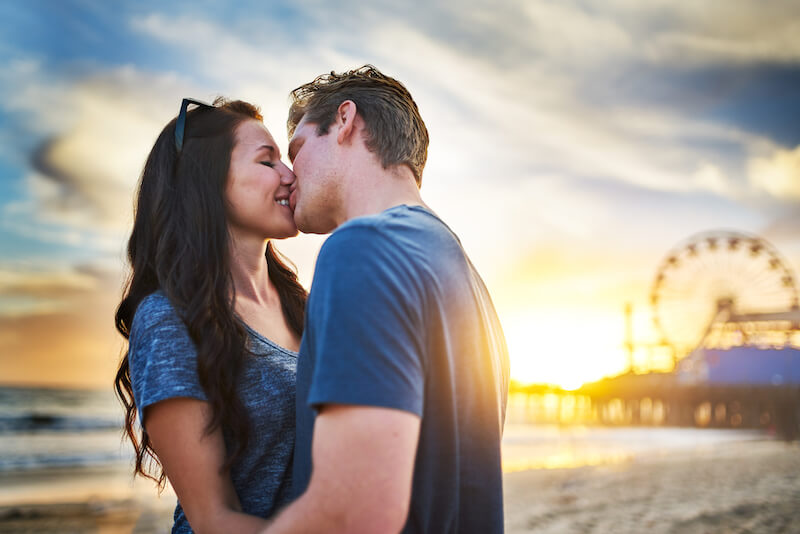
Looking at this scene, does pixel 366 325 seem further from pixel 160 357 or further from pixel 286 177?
pixel 286 177

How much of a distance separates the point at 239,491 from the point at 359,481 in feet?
2.19

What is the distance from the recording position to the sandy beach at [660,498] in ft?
26.1

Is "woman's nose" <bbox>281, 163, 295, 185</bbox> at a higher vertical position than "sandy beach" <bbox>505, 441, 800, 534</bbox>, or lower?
higher

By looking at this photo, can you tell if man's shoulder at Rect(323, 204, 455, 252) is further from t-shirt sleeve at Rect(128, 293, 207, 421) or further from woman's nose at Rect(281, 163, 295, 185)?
woman's nose at Rect(281, 163, 295, 185)

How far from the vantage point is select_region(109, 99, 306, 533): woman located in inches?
58.5

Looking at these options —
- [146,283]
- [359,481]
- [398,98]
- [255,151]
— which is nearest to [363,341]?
[359,481]

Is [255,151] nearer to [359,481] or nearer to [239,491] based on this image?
[239,491]

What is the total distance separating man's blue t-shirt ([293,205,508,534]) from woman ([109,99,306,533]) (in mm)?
330

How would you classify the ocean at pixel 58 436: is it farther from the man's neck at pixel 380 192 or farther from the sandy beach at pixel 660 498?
the man's neck at pixel 380 192

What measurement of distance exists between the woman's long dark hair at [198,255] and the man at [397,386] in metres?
0.36

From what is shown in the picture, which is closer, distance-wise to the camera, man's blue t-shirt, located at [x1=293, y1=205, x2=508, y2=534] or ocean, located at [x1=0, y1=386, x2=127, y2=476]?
man's blue t-shirt, located at [x1=293, y1=205, x2=508, y2=534]

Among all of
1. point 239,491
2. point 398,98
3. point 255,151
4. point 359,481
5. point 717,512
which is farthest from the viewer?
point 717,512

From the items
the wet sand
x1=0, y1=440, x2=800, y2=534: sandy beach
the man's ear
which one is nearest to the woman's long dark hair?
the man's ear

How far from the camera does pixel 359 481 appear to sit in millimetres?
1064
